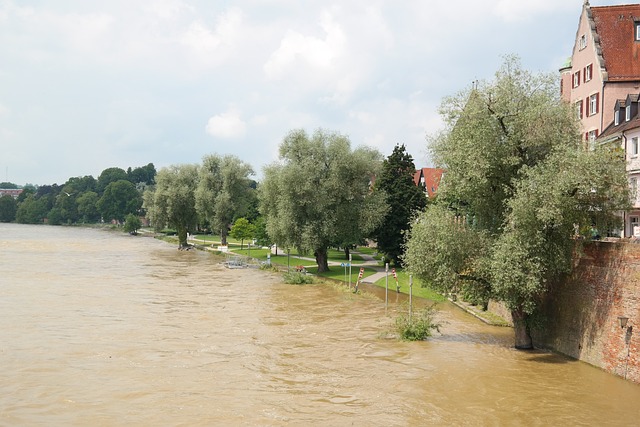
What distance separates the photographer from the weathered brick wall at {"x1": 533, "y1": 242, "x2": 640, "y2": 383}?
63.3 feet

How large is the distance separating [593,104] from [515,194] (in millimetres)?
20279

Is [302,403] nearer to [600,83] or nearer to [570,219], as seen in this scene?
[570,219]

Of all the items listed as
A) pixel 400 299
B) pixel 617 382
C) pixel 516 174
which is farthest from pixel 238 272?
pixel 617 382

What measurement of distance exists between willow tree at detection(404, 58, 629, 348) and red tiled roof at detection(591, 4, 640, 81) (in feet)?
51.8

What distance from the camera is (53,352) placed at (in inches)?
947

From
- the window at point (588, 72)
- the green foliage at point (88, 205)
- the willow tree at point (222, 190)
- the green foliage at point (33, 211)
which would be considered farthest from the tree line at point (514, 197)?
the green foliage at point (33, 211)

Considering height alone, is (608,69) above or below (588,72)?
below

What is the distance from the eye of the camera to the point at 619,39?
126 feet

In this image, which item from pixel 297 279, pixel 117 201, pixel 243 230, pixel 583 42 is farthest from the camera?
pixel 117 201

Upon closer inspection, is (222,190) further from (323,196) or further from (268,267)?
(323,196)

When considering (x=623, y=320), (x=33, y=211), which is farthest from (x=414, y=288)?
(x=33, y=211)

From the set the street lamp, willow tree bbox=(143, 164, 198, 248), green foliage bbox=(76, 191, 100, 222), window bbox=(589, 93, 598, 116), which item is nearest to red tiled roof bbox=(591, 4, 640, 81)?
window bbox=(589, 93, 598, 116)

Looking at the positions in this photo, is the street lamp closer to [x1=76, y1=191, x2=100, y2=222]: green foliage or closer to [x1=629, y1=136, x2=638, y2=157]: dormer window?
[x1=629, y1=136, x2=638, y2=157]: dormer window

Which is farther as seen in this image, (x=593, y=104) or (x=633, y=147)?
(x=593, y=104)
